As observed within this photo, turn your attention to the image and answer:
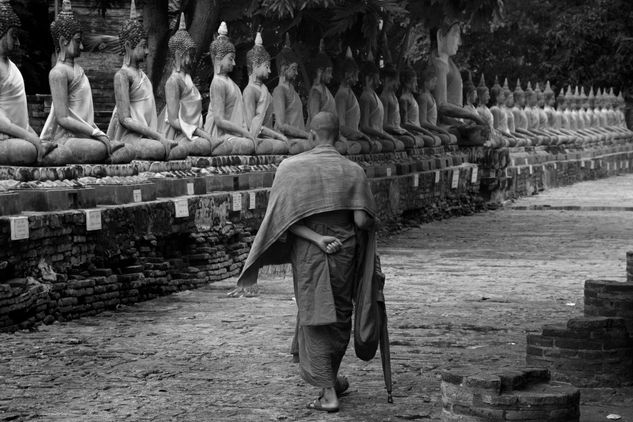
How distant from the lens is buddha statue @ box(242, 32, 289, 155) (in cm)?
1603

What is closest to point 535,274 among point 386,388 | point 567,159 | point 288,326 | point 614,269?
point 614,269

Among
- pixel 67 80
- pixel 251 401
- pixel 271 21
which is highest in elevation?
pixel 271 21

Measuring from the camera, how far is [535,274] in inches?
569

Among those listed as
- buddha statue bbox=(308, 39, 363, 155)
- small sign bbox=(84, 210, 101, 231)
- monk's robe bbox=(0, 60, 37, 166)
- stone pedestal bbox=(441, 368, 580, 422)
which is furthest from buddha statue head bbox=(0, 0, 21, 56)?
buddha statue bbox=(308, 39, 363, 155)

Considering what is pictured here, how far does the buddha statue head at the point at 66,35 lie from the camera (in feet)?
39.7

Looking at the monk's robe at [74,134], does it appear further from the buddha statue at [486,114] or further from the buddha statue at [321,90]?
the buddha statue at [486,114]

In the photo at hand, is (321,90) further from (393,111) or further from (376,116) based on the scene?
(393,111)

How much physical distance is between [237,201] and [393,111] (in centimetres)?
858

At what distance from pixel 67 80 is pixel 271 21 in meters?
8.03

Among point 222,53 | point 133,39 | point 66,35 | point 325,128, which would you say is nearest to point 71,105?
point 66,35

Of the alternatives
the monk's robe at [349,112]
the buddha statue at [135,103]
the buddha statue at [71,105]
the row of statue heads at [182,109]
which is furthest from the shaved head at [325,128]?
the monk's robe at [349,112]

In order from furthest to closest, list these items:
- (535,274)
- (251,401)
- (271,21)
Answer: (271,21), (535,274), (251,401)

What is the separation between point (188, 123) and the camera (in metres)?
14.8

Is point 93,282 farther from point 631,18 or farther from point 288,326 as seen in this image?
point 631,18
